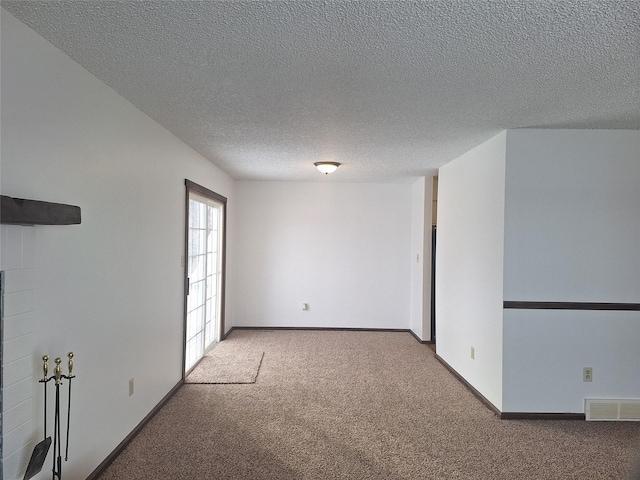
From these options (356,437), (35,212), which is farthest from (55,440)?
(356,437)

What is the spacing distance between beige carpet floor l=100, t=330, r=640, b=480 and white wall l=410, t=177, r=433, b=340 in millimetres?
1639

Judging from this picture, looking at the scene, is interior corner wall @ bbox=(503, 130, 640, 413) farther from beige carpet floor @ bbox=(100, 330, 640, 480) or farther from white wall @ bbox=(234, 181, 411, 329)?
white wall @ bbox=(234, 181, 411, 329)

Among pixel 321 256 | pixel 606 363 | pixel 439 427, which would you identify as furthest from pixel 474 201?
pixel 321 256

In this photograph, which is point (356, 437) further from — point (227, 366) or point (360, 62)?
Result: point (360, 62)

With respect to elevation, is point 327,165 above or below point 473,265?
above

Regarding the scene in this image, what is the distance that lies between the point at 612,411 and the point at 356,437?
7.00 ft

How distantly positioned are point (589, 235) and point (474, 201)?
3.31 feet

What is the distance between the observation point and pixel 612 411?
351 cm

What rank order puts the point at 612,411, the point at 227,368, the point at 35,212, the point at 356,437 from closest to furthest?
1. the point at 35,212
2. the point at 356,437
3. the point at 612,411
4. the point at 227,368

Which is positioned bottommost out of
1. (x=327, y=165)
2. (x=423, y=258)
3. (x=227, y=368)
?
(x=227, y=368)

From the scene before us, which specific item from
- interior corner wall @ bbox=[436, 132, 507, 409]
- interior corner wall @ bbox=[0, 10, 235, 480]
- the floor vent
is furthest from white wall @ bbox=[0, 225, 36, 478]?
the floor vent

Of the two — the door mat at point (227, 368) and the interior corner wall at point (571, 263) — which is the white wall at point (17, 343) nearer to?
the door mat at point (227, 368)

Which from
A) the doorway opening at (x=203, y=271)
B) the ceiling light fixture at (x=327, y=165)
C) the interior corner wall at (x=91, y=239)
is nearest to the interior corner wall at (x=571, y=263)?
the ceiling light fixture at (x=327, y=165)

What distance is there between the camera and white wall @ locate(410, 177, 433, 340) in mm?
6141
